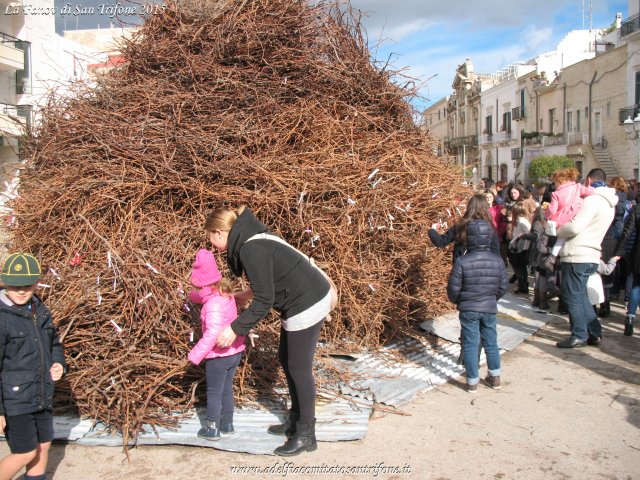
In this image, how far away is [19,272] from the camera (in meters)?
2.81

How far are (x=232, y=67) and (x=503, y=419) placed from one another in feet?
14.2

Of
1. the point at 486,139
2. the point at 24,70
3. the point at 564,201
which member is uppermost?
the point at 24,70

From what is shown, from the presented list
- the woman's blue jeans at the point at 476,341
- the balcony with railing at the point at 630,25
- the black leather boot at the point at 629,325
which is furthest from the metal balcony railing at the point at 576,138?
the woman's blue jeans at the point at 476,341

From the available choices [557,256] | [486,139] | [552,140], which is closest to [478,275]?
[557,256]

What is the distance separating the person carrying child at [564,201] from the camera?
5.88 metres

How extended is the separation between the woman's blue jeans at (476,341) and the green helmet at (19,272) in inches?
129

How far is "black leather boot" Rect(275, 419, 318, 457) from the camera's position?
3.48m

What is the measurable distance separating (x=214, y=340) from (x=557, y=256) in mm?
4259

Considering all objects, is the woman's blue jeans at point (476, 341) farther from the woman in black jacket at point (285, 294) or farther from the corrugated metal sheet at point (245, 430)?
the woman in black jacket at point (285, 294)

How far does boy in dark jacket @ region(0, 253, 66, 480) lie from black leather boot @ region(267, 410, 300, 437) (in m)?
1.44

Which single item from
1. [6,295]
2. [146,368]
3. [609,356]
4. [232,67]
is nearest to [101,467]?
[146,368]

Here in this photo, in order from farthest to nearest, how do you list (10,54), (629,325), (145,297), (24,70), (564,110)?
(564,110) < (24,70) < (10,54) < (629,325) < (145,297)

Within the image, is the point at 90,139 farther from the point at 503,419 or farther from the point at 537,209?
the point at 537,209

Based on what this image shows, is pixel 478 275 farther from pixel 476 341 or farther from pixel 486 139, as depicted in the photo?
pixel 486 139
